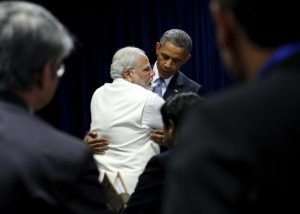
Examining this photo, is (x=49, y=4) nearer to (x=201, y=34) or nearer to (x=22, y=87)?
(x=201, y=34)

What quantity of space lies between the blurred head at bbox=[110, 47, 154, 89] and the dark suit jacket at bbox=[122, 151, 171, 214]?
1122 mm

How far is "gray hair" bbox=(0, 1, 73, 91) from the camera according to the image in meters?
1.33

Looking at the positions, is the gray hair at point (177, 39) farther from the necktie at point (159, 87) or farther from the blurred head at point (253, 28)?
the blurred head at point (253, 28)

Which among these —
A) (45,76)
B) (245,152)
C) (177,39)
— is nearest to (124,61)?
(177,39)

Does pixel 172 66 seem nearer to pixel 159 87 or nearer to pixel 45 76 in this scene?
pixel 159 87

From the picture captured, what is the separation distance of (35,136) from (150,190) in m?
1.03

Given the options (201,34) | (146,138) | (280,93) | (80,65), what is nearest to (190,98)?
(146,138)

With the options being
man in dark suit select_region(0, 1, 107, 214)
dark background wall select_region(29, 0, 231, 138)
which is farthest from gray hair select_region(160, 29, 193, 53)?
man in dark suit select_region(0, 1, 107, 214)

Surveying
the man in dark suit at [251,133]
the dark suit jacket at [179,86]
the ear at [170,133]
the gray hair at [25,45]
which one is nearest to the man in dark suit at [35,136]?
the gray hair at [25,45]

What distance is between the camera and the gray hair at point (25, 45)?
1.33 metres

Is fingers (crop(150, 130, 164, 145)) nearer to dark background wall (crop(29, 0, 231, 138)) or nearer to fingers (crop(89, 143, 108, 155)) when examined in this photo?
fingers (crop(89, 143, 108, 155))

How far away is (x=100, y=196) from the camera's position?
141 centimetres

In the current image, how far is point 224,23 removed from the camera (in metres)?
0.95

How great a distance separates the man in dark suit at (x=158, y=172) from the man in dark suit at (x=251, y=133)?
1.26 metres
